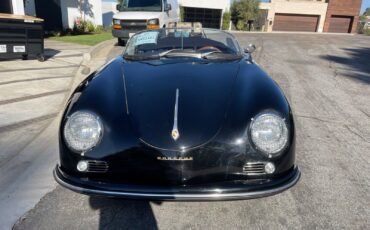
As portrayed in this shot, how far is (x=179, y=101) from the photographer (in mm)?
2412

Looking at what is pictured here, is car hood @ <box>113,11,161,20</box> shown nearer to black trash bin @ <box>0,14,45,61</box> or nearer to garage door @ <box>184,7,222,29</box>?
black trash bin @ <box>0,14,45,61</box>

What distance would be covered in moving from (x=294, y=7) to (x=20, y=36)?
3162cm

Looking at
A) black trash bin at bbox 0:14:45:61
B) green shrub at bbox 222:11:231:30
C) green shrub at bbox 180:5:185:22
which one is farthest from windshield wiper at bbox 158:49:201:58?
green shrub at bbox 222:11:231:30

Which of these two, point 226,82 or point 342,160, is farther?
point 342,160

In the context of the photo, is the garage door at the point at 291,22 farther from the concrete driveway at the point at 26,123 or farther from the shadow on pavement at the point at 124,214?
the shadow on pavement at the point at 124,214

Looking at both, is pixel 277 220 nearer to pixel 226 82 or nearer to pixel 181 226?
pixel 181 226

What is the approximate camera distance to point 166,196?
6.75 feet

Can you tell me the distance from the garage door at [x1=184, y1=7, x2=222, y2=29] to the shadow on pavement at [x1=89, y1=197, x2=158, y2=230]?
30.5 m

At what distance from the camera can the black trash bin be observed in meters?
7.61

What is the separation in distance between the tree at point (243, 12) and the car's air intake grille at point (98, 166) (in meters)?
30.6

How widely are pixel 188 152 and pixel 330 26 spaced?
3808 cm

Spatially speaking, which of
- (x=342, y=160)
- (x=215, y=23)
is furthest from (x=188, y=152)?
(x=215, y=23)

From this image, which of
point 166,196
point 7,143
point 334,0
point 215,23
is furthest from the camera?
point 334,0

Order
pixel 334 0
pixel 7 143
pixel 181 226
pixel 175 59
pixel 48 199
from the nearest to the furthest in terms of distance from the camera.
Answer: pixel 181 226 < pixel 48 199 < pixel 175 59 < pixel 7 143 < pixel 334 0
